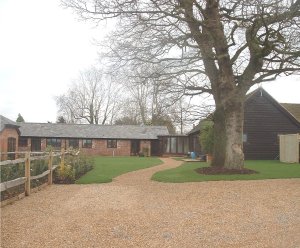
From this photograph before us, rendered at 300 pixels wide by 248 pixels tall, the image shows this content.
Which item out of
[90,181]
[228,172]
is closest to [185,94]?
[228,172]

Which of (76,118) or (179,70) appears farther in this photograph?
(76,118)

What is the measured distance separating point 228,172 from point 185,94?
13.9 ft

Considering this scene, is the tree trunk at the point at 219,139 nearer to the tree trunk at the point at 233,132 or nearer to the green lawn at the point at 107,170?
the tree trunk at the point at 233,132

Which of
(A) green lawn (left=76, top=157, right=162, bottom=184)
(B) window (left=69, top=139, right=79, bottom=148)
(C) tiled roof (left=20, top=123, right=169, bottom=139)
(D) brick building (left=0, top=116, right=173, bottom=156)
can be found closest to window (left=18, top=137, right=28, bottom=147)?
(D) brick building (left=0, top=116, right=173, bottom=156)

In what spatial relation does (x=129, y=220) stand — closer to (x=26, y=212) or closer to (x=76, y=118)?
(x=26, y=212)

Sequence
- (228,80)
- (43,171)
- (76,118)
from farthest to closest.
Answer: (76,118) < (228,80) < (43,171)

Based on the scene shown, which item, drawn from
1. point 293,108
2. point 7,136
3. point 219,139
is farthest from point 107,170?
point 293,108

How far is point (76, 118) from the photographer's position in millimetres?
64500

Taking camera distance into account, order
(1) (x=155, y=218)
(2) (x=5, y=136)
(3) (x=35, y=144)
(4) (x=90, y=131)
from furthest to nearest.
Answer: (4) (x=90, y=131) → (3) (x=35, y=144) → (2) (x=5, y=136) → (1) (x=155, y=218)

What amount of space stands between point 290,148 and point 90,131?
24.9m

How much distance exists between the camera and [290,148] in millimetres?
27516

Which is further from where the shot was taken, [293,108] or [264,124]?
[293,108]

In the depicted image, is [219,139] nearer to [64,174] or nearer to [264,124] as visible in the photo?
[64,174]

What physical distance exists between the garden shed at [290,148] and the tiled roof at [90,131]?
19302 millimetres
